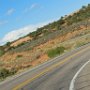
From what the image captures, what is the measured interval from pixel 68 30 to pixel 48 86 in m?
55.0

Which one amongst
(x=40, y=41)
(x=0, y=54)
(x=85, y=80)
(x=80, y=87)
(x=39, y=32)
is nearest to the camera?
(x=80, y=87)

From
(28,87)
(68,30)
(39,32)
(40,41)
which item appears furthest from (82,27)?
(28,87)

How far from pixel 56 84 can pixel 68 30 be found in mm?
54825

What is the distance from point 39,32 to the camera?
97.5 metres

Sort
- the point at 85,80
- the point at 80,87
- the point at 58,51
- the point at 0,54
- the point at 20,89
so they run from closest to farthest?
1. the point at 80,87
2. the point at 85,80
3. the point at 20,89
4. the point at 58,51
5. the point at 0,54

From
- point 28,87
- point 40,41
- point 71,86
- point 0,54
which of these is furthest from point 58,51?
point 0,54

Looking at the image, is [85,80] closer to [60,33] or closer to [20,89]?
[20,89]

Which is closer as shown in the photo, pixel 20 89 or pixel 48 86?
pixel 48 86

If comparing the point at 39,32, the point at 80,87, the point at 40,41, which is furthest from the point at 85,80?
the point at 39,32

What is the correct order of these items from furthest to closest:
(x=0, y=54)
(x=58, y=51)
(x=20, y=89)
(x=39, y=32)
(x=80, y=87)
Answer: (x=39, y=32)
(x=0, y=54)
(x=58, y=51)
(x=20, y=89)
(x=80, y=87)

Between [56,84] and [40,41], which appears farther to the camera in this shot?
[40,41]

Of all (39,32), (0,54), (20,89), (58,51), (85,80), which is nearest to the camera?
(85,80)

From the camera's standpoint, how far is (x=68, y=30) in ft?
227

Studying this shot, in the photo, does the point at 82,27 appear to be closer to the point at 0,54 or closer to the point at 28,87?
the point at 0,54
